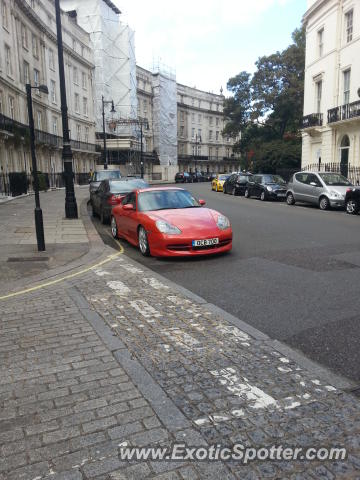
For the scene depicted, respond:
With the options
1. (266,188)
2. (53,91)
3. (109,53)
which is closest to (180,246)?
(266,188)

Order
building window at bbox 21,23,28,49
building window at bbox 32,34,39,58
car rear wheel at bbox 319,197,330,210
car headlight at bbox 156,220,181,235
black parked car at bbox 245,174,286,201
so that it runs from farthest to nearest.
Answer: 1. building window at bbox 32,34,39,58
2. building window at bbox 21,23,28,49
3. black parked car at bbox 245,174,286,201
4. car rear wheel at bbox 319,197,330,210
5. car headlight at bbox 156,220,181,235

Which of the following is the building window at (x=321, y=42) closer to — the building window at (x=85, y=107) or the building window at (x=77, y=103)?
the building window at (x=77, y=103)

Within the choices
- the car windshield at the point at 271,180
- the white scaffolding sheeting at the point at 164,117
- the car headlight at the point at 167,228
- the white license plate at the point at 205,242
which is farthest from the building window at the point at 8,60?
the white scaffolding sheeting at the point at 164,117

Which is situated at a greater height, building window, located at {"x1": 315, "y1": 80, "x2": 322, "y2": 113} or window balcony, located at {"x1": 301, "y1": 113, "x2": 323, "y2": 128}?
building window, located at {"x1": 315, "y1": 80, "x2": 322, "y2": 113}

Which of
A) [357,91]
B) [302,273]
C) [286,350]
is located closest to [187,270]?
[302,273]

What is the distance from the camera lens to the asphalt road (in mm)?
4109

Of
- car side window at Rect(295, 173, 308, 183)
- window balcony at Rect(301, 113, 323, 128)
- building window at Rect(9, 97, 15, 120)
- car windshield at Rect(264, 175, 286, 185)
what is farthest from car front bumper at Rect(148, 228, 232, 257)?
building window at Rect(9, 97, 15, 120)

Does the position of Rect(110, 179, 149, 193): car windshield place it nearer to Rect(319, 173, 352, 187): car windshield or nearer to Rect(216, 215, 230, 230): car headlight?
Rect(216, 215, 230, 230): car headlight

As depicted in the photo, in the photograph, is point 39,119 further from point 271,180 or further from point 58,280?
Answer: point 58,280

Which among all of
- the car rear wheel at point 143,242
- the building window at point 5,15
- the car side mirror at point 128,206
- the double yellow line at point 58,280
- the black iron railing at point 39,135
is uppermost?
the building window at point 5,15

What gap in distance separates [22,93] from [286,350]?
36.0 m

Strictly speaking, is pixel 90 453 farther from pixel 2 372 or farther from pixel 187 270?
pixel 187 270

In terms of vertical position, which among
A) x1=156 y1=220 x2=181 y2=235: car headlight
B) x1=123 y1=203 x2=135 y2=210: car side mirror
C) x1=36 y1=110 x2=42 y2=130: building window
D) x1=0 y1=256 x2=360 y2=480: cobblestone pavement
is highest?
x1=36 y1=110 x2=42 y2=130: building window

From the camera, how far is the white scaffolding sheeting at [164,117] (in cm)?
7125
